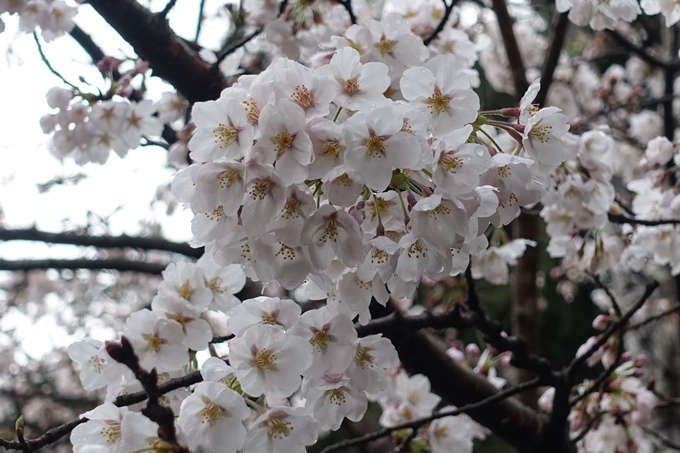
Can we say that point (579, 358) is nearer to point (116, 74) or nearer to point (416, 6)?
point (416, 6)

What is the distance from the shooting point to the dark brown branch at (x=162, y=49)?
1.22 meters

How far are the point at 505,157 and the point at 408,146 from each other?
0.15 meters

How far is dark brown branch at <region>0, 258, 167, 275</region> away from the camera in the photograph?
6.12 ft

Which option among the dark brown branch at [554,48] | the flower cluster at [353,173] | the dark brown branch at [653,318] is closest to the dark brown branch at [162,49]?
the flower cluster at [353,173]

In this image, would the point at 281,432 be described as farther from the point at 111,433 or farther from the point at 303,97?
the point at 303,97

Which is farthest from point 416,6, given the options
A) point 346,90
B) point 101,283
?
point 101,283

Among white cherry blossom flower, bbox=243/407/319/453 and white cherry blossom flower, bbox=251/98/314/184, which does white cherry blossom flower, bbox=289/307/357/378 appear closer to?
white cherry blossom flower, bbox=243/407/319/453

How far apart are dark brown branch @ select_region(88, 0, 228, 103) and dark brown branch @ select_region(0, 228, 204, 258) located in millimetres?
626

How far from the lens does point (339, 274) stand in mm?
846

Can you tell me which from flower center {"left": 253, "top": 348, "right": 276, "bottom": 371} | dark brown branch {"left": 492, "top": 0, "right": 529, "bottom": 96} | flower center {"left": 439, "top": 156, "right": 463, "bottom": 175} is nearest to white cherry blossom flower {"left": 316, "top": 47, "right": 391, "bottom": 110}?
flower center {"left": 439, "top": 156, "right": 463, "bottom": 175}

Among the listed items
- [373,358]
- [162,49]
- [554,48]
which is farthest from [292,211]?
[554,48]

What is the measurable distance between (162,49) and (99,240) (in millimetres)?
909

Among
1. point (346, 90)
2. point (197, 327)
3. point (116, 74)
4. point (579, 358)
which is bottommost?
point (579, 358)

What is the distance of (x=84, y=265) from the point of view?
6.30ft
